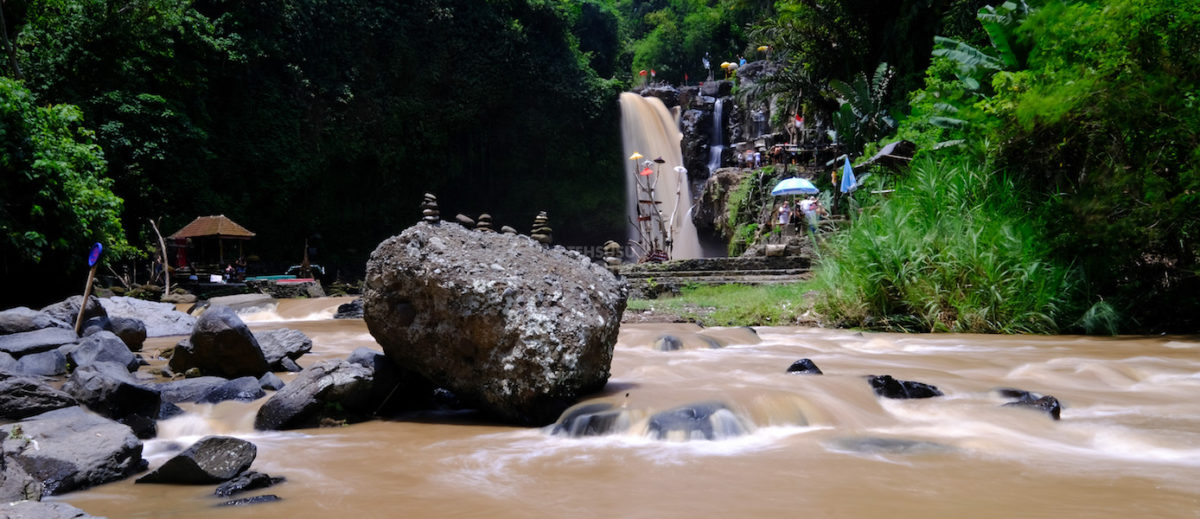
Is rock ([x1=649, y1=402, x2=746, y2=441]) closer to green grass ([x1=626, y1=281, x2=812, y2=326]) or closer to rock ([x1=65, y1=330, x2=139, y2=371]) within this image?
rock ([x1=65, y1=330, x2=139, y2=371])

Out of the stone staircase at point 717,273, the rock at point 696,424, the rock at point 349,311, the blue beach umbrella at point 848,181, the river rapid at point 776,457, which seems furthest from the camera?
the blue beach umbrella at point 848,181

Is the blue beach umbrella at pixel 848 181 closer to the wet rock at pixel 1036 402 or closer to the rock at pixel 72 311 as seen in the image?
the wet rock at pixel 1036 402

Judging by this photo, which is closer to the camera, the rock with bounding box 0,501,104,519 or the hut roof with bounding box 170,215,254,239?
the rock with bounding box 0,501,104,519

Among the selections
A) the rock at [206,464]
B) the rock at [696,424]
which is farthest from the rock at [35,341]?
the rock at [696,424]

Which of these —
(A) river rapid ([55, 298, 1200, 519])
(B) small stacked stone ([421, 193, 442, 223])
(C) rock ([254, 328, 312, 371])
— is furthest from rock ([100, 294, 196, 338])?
(A) river rapid ([55, 298, 1200, 519])

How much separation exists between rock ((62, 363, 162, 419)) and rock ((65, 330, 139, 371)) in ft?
6.20

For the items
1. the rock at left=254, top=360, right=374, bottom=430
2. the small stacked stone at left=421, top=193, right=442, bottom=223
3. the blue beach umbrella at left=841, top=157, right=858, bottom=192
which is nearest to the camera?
the rock at left=254, top=360, right=374, bottom=430

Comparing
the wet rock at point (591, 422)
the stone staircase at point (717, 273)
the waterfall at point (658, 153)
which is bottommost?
the wet rock at point (591, 422)

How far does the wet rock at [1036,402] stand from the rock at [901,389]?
447 millimetres

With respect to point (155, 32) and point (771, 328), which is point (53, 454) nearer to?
point (771, 328)

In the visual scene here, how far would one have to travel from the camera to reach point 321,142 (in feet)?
97.3

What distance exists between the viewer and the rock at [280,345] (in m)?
6.88

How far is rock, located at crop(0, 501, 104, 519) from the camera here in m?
2.34

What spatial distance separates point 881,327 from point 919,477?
674 centimetres
